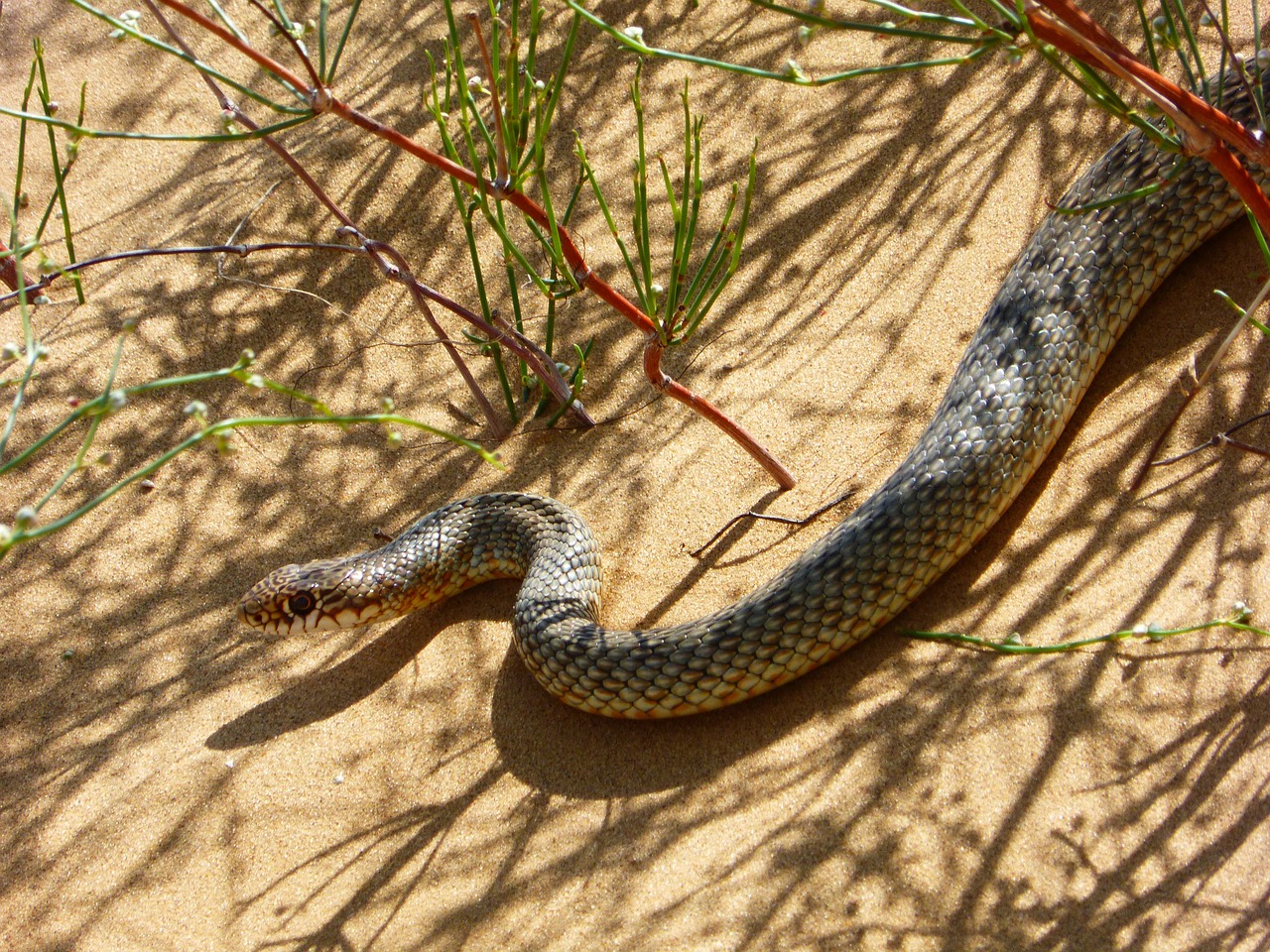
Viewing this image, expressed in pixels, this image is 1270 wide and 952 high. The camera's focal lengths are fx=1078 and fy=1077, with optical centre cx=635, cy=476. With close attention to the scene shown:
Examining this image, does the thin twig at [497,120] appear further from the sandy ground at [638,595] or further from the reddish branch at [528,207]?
the sandy ground at [638,595]

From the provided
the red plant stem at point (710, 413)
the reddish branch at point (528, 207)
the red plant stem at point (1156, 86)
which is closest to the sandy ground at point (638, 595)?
the red plant stem at point (710, 413)

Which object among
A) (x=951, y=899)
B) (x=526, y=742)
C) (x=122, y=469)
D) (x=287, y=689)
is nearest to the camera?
(x=951, y=899)

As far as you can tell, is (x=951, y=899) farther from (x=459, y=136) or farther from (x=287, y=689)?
(x=459, y=136)

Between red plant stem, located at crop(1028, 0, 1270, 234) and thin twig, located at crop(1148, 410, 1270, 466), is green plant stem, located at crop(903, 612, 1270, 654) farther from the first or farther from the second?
red plant stem, located at crop(1028, 0, 1270, 234)

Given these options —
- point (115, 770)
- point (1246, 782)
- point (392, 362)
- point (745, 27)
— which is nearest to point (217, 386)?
point (392, 362)

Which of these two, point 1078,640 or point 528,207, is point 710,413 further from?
point 1078,640

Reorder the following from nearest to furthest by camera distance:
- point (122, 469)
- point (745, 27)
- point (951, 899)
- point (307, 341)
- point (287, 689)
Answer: point (951, 899) → point (287, 689) → point (122, 469) → point (307, 341) → point (745, 27)

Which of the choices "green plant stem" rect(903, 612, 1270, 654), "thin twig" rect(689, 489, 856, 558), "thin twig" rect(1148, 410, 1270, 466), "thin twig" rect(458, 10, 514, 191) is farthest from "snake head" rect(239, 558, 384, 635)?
"thin twig" rect(1148, 410, 1270, 466)

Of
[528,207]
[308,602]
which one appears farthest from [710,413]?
[308,602]
